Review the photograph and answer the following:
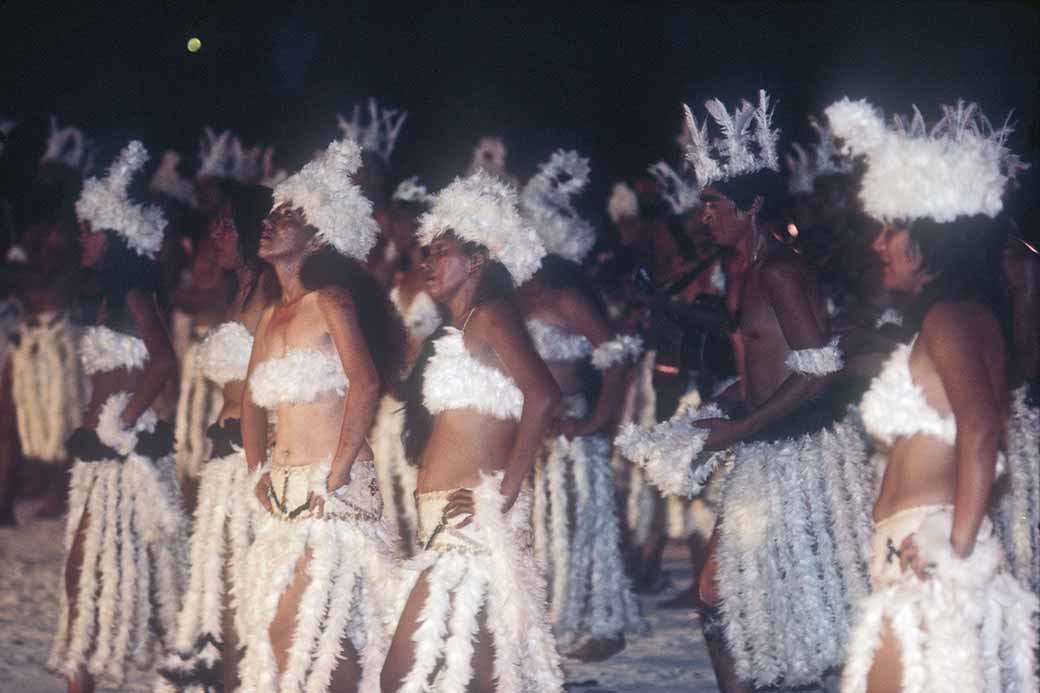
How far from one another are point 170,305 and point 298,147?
15.6 feet

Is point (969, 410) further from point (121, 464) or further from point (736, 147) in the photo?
point (121, 464)

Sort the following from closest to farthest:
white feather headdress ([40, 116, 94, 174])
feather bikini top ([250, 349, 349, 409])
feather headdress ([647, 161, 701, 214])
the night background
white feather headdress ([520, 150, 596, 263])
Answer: feather bikini top ([250, 349, 349, 409]) → white feather headdress ([520, 150, 596, 263]) → feather headdress ([647, 161, 701, 214]) → white feather headdress ([40, 116, 94, 174]) → the night background

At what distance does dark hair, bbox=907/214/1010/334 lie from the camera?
2951mm

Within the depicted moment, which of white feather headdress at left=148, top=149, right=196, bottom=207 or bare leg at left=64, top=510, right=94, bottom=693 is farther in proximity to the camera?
white feather headdress at left=148, top=149, right=196, bottom=207

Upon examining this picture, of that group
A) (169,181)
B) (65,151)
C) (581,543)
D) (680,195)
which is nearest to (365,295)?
(581,543)

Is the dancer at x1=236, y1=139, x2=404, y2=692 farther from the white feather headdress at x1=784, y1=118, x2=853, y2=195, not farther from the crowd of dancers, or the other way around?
the white feather headdress at x1=784, y1=118, x2=853, y2=195

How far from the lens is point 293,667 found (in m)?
3.82

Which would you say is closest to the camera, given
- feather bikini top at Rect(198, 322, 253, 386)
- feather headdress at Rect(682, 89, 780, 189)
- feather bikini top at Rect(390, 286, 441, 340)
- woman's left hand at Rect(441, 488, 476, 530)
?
woman's left hand at Rect(441, 488, 476, 530)

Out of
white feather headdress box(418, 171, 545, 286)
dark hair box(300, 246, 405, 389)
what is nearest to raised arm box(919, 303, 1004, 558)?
white feather headdress box(418, 171, 545, 286)

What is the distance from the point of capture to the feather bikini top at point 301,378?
4.04m

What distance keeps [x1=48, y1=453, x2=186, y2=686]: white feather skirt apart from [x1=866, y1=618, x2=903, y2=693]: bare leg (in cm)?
327

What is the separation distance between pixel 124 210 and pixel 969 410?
3.69m

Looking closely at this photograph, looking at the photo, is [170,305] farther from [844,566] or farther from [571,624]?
[844,566]

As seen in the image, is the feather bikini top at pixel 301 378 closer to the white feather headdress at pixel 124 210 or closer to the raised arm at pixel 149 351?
the raised arm at pixel 149 351
